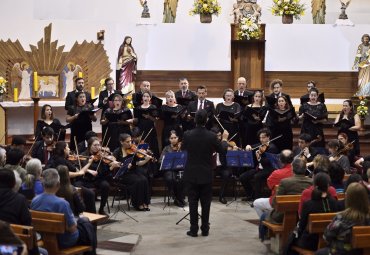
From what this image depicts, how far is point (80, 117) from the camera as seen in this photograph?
11.1m

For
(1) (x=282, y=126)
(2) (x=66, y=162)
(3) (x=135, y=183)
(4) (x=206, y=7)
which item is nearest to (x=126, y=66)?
(4) (x=206, y=7)

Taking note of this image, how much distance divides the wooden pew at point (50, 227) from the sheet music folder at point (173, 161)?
306cm

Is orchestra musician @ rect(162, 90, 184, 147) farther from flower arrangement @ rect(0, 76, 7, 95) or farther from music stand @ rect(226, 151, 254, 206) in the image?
flower arrangement @ rect(0, 76, 7, 95)

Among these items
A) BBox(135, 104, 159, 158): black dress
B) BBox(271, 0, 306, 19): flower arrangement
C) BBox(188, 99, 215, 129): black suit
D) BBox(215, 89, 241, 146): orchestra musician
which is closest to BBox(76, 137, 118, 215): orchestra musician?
BBox(135, 104, 159, 158): black dress

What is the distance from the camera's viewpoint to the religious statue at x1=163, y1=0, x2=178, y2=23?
15.3m

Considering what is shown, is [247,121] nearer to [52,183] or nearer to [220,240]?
[220,240]

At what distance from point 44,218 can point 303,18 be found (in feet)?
38.1

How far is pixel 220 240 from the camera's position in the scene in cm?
807

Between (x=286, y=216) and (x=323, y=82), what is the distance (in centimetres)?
819

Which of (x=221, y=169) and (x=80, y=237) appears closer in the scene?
(x=80, y=237)

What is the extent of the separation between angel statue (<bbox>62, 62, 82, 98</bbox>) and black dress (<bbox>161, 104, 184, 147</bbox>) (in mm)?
3809

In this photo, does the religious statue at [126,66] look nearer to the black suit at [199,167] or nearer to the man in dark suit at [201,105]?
the man in dark suit at [201,105]

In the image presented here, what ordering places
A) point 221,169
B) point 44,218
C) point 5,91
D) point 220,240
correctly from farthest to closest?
point 5,91 < point 221,169 < point 220,240 < point 44,218

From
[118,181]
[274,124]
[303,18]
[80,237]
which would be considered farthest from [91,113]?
[303,18]
